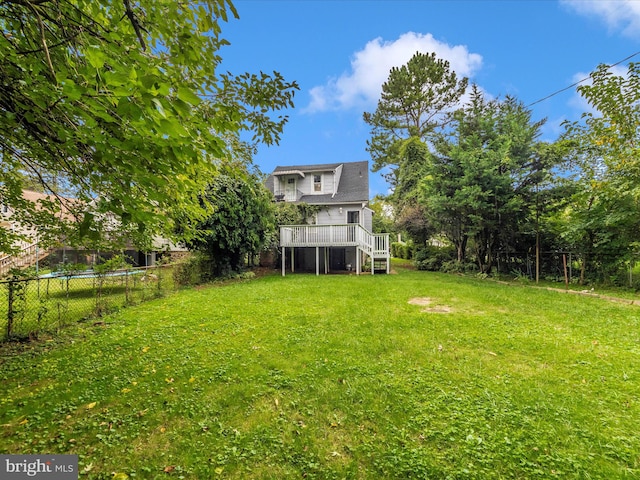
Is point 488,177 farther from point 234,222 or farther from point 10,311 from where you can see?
point 10,311

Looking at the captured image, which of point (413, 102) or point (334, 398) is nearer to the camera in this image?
point (334, 398)

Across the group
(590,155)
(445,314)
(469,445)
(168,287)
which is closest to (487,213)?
(590,155)

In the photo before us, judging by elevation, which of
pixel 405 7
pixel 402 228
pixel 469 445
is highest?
pixel 405 7

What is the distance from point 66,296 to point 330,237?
9620mm

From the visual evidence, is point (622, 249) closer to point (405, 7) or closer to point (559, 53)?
point (559, 53)

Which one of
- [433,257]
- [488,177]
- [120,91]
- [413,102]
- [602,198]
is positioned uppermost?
[413,102]

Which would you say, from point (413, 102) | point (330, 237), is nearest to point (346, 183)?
point (330, 237)

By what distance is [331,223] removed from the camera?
16.8 meters

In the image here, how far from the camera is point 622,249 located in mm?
9094

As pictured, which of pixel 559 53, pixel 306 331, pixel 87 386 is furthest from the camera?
pixel 559 53

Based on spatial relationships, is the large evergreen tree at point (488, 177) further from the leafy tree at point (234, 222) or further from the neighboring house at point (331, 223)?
the leafy tree at point (234, 222)

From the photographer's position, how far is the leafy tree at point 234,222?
10719mm

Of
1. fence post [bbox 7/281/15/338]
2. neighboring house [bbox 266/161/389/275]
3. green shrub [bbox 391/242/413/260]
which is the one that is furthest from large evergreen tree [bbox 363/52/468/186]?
fence post [bbox 7/281/15/338]

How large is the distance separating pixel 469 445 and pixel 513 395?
3.68 feet
